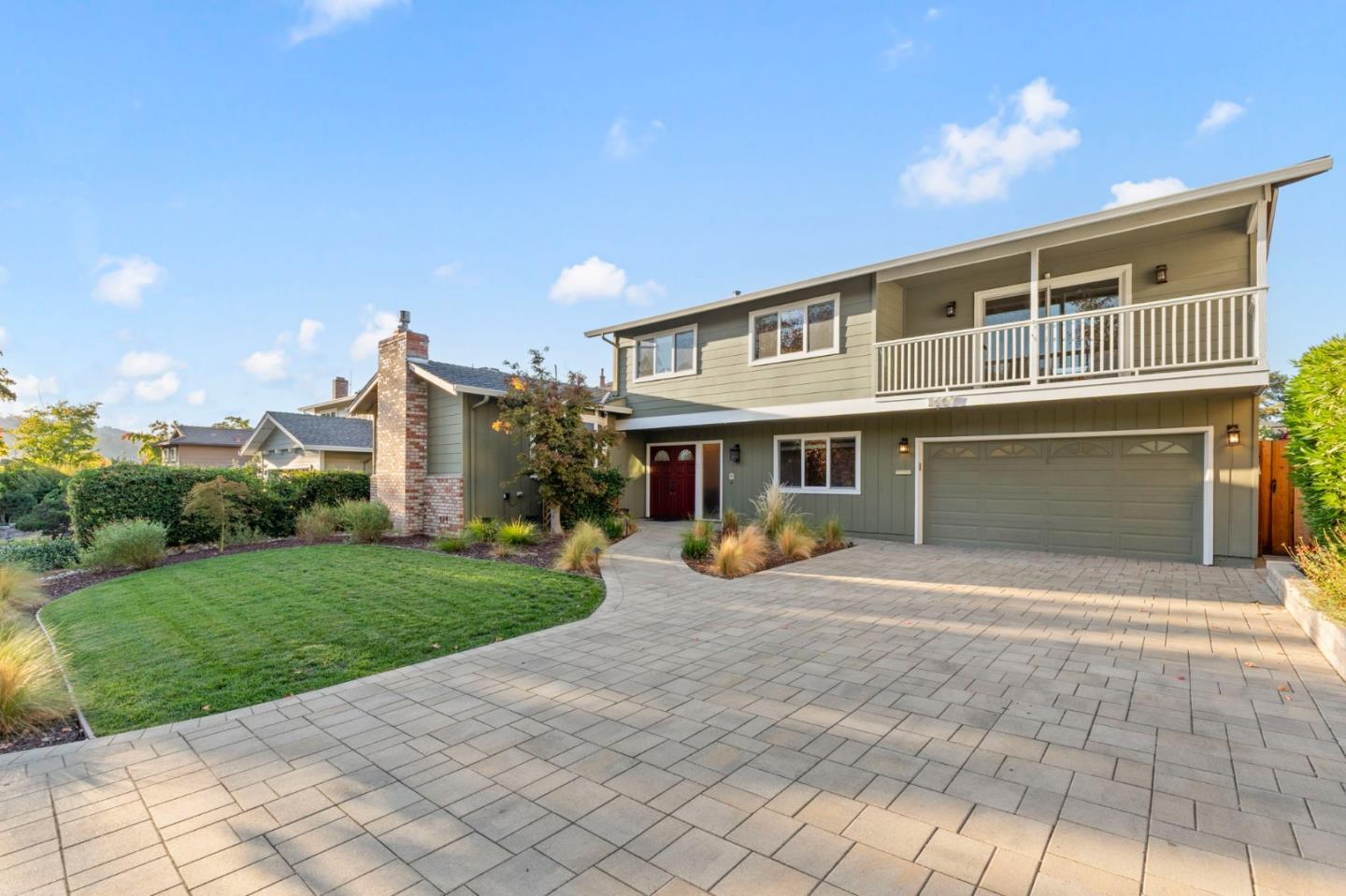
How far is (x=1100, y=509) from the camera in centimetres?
977

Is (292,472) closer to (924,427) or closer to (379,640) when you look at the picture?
(379,640)

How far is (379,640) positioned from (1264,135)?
16.0 meters

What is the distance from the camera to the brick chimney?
40.5 ft

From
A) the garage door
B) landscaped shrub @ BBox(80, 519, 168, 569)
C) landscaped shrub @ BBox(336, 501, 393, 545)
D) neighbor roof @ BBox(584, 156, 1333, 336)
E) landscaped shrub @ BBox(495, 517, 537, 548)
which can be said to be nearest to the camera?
neighbor roof @ BBox(584, 156, 1333, 336)

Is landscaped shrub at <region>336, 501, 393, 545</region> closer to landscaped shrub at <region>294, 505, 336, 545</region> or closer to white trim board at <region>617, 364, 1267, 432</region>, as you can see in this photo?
landscaped shrub at <region>294, 505, 336, 545</region>

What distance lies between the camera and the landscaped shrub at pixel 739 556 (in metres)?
8.18

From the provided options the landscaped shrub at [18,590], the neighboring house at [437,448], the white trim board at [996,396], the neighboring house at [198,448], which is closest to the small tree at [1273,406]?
the white trim board at [996,396]

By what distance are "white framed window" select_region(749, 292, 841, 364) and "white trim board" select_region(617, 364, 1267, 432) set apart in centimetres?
114

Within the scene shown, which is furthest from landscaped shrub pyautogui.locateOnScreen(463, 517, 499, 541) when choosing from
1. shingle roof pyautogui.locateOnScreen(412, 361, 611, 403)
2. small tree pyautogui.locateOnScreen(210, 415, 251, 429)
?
small tree pyautogui.locateOnScreen(210, 415, 251, 429)

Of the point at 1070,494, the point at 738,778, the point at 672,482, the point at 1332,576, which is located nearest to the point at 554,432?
the point at 672,482

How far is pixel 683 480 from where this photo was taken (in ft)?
49.3

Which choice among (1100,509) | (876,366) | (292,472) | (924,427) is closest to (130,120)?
(292,472)

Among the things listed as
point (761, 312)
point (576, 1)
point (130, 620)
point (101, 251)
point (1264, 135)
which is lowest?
point (130, 620)

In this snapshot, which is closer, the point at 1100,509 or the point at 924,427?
the point at 1100,509
